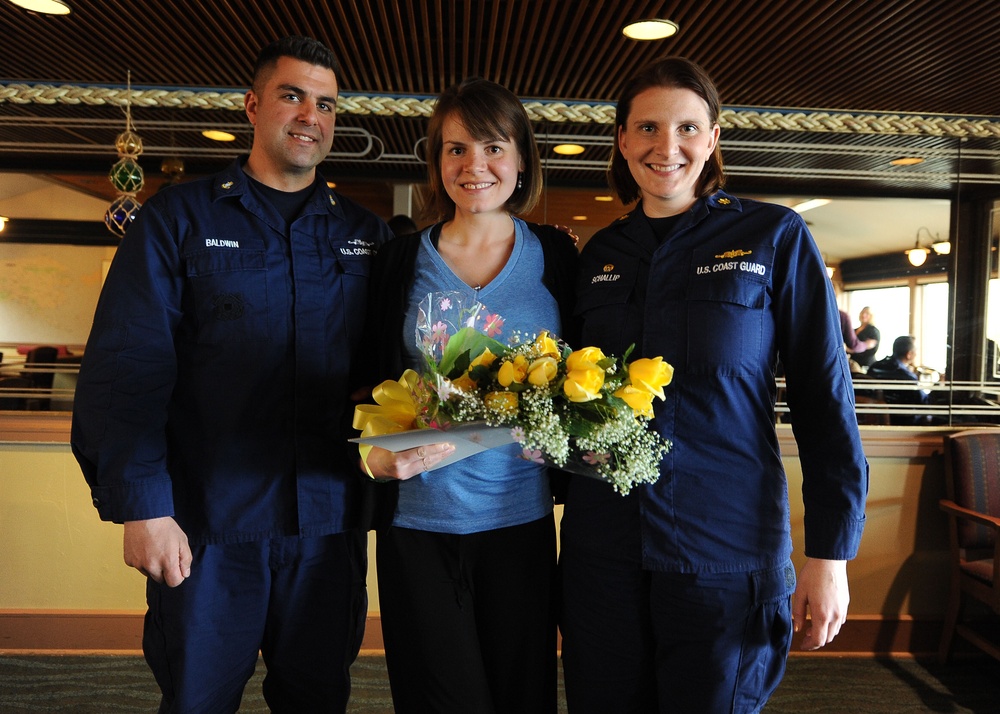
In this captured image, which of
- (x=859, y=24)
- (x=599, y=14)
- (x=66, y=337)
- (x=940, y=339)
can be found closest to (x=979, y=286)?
(x=940, y=339)

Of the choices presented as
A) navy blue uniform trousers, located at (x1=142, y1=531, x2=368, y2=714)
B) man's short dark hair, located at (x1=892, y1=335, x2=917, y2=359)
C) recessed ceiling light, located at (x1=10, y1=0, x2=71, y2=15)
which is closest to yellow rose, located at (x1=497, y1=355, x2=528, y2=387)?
navy blue uniform trousers, located at (x1=142, y1=531, x2=368, y2=714)

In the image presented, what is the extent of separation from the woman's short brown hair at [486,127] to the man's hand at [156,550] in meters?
1.06

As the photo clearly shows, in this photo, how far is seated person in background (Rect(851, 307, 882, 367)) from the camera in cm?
386

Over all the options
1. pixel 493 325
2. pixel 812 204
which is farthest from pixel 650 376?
pixel 812 204

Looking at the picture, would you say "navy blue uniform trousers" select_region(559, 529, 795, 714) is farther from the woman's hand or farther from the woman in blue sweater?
the woman's hand

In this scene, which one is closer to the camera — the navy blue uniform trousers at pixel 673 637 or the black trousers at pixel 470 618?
the navy blue uniform trousers at pixel 673 637

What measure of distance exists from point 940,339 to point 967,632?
144 centimetres

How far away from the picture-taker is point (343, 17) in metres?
3.07

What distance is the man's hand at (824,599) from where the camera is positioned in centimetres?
152

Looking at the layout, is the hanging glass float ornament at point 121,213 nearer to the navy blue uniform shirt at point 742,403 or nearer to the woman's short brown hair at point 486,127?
the woman's short brown hair at point 486,127

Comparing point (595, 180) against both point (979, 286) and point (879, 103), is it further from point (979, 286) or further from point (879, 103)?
point (979, 286)

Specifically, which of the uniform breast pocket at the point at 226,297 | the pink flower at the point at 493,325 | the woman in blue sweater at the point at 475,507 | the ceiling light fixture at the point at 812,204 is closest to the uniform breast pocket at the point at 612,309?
the woman in blue sweater at the point at 475,507

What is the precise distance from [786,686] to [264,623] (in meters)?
2.51

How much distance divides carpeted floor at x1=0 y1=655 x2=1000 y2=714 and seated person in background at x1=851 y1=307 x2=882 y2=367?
1506 mm
